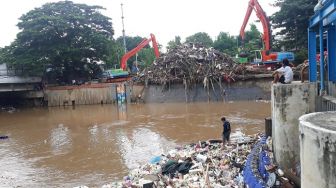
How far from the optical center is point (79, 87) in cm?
3325

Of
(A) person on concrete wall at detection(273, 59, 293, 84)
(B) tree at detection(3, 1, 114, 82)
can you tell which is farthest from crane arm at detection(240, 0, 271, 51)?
(A) person on concrete wall at detection(273, 59, 293, 84)

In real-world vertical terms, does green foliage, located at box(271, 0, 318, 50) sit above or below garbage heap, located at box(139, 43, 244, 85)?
above

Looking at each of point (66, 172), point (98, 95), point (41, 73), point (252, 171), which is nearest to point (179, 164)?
point (252, 171)

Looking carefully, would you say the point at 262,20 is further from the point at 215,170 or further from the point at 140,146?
the point at 215,170

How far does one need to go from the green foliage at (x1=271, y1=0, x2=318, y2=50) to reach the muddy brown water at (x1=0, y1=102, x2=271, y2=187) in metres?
7.55

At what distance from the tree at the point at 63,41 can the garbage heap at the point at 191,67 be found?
298 inches

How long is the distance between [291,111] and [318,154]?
401 centimetres

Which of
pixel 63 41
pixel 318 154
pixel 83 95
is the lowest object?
pixel 83 95

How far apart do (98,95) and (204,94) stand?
9.44m

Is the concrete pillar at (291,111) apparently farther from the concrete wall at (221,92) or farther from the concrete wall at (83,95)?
the concrete wall at (83,95)

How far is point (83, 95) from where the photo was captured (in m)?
33.1

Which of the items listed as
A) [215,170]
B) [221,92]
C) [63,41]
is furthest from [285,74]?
[63,41]

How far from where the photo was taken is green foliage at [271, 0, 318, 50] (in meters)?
28.8

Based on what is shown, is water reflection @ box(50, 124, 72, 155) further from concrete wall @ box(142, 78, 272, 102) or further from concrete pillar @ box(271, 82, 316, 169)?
concrete wall @ box(142, 78, 272, 102)
